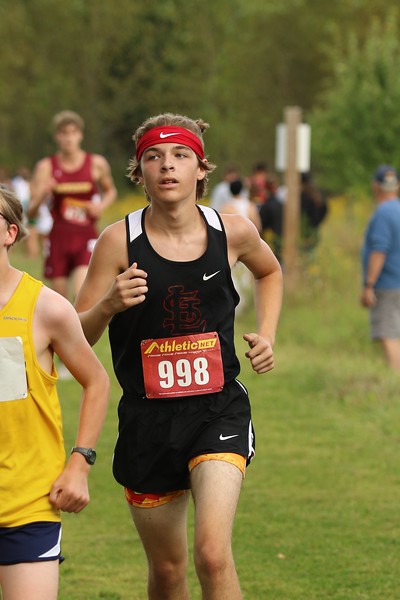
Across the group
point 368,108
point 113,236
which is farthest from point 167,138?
point 368,108

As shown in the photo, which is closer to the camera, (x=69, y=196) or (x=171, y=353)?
(x=171, y=353)

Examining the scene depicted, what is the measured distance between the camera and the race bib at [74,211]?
12.5 metres

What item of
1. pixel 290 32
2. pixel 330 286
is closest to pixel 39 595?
pixel 330 286

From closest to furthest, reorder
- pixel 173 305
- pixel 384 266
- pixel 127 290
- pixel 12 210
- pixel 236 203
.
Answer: pixel 12 210 < pixel 127 290 < pixel 173 305 < pixel 384 266 < pixel 236 203

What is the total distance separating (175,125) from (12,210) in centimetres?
108

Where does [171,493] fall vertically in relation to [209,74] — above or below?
below

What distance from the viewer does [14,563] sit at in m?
4.37

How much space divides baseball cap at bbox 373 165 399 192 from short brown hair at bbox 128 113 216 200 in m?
6.96

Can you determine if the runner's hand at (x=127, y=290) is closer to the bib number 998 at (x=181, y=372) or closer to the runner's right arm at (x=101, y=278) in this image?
the runner's right arm at (x=101, y=278)

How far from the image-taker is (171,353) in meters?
5.23

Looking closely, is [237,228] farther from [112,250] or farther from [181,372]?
[181,372]

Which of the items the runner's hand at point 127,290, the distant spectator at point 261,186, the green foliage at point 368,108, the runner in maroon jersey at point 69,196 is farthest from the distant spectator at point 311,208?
the runner's hand at point 127,290

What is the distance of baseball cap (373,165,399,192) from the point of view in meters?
12.5

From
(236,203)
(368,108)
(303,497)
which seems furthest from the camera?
(368,108)
